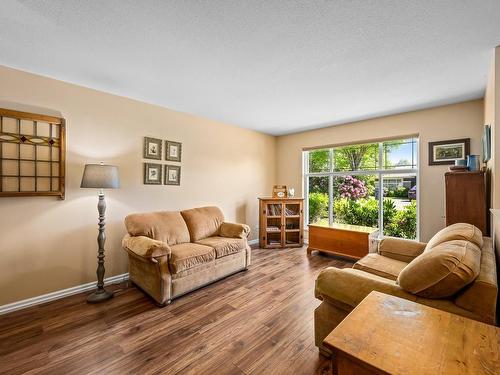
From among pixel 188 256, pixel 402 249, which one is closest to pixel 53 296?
pixel 188 256

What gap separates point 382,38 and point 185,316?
9.92 feet

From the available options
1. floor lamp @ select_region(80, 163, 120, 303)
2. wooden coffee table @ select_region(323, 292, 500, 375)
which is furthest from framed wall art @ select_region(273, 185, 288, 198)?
wooden coffee table @ select_region(323, 292, 500, 375)

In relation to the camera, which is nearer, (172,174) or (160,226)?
(160,226)

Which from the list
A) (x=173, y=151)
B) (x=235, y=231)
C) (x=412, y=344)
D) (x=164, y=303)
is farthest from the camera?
(x=173, y=151)

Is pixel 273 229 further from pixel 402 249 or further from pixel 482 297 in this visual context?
pixel 482 297

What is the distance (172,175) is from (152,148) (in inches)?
20.0

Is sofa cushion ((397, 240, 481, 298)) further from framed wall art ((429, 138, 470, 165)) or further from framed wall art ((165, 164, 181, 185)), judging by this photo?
framed wall art ((165, 164, 181, 185))

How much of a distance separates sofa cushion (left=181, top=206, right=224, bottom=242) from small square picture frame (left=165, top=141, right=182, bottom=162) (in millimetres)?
872

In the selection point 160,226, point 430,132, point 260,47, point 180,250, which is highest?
point 260,47

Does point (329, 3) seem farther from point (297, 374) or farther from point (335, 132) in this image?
point (335, 132)

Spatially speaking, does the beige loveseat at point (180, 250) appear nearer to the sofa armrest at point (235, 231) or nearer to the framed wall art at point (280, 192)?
the sofa armrest at point (235, 231)

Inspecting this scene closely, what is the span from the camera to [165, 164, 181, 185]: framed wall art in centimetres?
353

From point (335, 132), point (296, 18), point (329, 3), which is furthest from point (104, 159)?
point (335, 132)

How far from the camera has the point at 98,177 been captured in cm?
244
